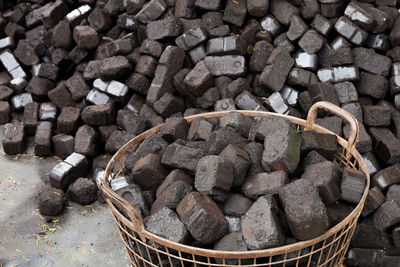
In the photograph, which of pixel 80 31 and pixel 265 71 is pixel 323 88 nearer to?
pixel 265 71

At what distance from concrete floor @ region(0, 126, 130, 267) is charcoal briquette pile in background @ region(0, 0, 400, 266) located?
13 centimetres

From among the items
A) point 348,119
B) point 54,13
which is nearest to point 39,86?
point 54,13

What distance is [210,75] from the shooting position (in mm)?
2998

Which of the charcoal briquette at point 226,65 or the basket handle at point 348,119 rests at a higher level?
the basket handle at point 348,119

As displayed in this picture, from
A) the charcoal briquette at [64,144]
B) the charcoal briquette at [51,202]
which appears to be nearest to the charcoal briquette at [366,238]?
the charcoal briquette at [51,202]

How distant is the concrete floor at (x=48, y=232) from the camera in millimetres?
2494

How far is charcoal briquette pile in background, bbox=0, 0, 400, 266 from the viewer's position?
279 centimetres

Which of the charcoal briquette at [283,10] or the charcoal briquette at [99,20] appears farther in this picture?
the charcoal briquette at [99,20]

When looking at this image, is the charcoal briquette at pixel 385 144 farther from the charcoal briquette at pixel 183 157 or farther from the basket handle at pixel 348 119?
the charcoal briquette at pixel 183 157

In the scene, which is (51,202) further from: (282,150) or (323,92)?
(323,92)

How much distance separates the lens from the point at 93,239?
8.65 ft

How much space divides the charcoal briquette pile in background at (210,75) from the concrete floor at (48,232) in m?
0.13

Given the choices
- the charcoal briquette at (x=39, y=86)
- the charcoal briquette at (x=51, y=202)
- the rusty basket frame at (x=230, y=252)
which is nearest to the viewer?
the rusty basket frame at (x=230, y=252)

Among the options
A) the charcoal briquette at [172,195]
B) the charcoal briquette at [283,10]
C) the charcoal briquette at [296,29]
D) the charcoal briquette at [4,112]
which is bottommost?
the charcoal briquette at [4,112]
